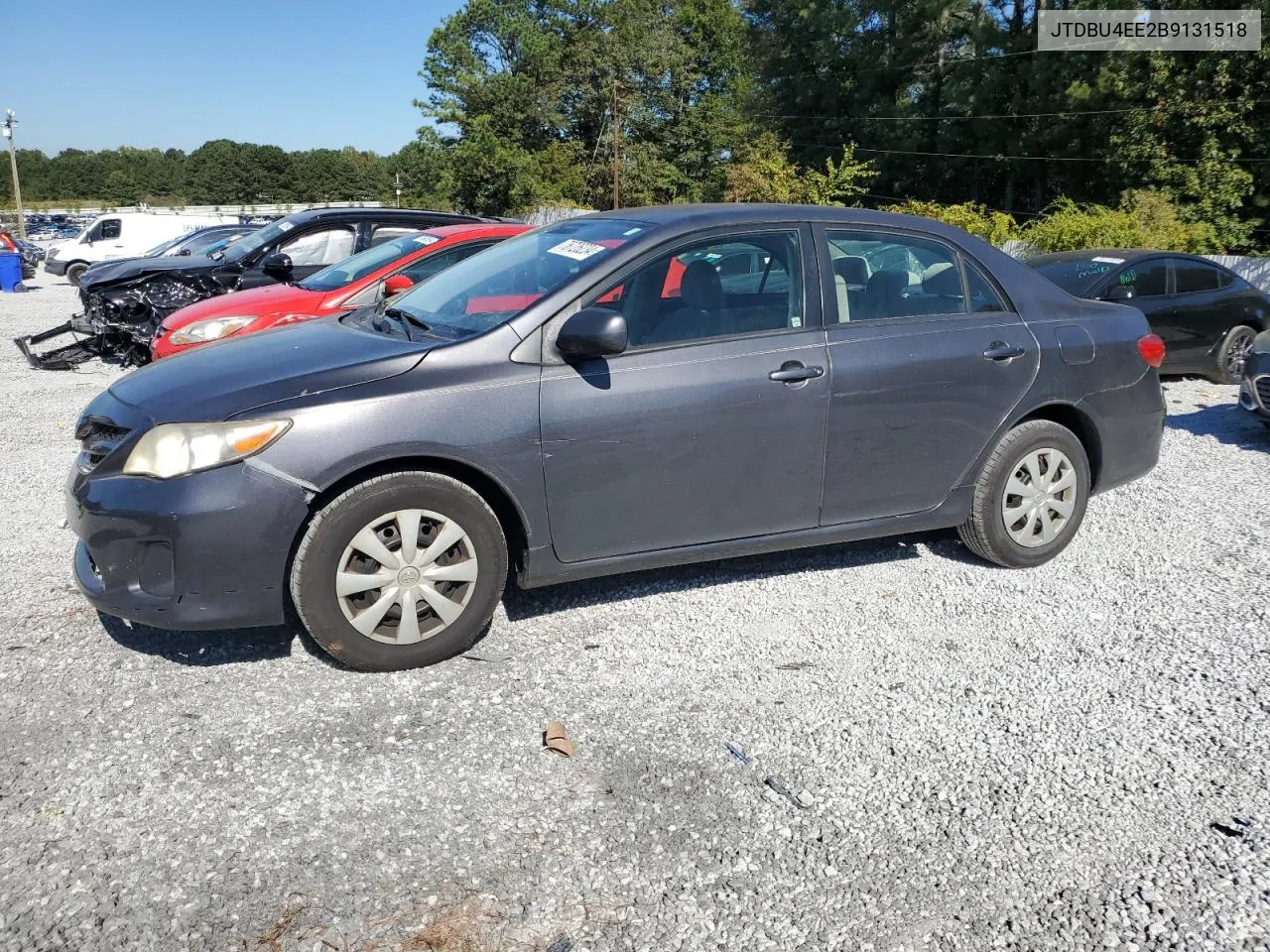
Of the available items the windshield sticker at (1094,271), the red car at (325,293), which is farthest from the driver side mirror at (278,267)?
the windshield sticker at (1094,271)

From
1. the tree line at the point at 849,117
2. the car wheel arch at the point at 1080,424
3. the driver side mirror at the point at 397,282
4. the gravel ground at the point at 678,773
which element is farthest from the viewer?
the tree line at the point at 849,117

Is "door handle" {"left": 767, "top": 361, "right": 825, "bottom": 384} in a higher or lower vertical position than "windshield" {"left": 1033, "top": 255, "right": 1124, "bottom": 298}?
lower

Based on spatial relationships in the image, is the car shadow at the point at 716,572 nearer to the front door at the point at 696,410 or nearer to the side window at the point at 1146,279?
the front door at the point at 696,410

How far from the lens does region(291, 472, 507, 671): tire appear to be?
366 centimetres

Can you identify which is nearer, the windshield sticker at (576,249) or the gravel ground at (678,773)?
the gravel ground at (678,773)

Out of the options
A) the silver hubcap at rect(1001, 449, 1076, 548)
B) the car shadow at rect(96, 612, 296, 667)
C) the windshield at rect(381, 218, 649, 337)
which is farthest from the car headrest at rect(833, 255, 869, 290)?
the car shadow at rect(96, 612, 296, 667)

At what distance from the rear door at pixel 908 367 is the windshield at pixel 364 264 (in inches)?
197

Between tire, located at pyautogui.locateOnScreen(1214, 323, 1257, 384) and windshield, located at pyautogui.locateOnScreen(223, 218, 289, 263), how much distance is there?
939 centimetres

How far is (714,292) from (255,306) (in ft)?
16.5

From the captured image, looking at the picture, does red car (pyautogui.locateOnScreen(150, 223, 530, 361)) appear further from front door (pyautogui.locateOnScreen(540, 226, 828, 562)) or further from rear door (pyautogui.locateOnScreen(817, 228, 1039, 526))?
rear door (pyautogui.locateOnScreen(817, 228, 1039, 526))

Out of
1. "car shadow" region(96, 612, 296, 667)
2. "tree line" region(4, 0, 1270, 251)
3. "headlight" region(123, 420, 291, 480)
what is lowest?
"car shadow" region(96, 612, 296, 667)

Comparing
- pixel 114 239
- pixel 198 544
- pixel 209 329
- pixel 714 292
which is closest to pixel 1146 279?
pixel 714 292

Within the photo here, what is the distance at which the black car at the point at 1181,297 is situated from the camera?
9.69m

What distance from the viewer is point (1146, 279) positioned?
386 inches
